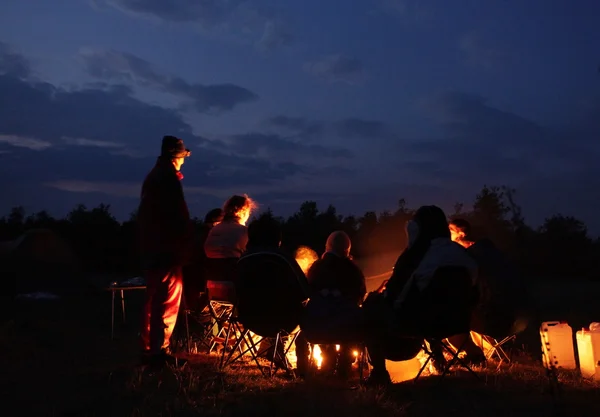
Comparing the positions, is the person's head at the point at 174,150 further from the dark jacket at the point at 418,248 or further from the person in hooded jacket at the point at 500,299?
the person in hooded jacket at the point at 500,299

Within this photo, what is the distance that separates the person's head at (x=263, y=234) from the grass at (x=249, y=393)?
3.60 ft

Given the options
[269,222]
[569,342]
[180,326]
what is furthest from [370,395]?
[180,326]

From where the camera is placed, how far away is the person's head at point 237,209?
609cm

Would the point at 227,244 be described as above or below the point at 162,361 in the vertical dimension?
above

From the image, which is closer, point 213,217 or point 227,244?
point 227,244

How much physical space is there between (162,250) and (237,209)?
1091mm

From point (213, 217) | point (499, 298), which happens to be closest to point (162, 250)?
point (213, 217)

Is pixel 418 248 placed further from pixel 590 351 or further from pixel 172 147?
pixel 172 147

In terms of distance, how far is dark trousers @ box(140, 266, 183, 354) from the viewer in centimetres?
515

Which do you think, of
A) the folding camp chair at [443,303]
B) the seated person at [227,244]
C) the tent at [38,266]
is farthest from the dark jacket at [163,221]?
the tent at [38,266]

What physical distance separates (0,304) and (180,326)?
18.1 ft

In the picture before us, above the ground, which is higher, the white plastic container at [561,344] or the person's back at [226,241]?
the person's back at [226,241]

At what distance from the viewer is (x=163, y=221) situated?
5262mm

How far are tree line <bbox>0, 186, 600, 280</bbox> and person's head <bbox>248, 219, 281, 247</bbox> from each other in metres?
4.91
